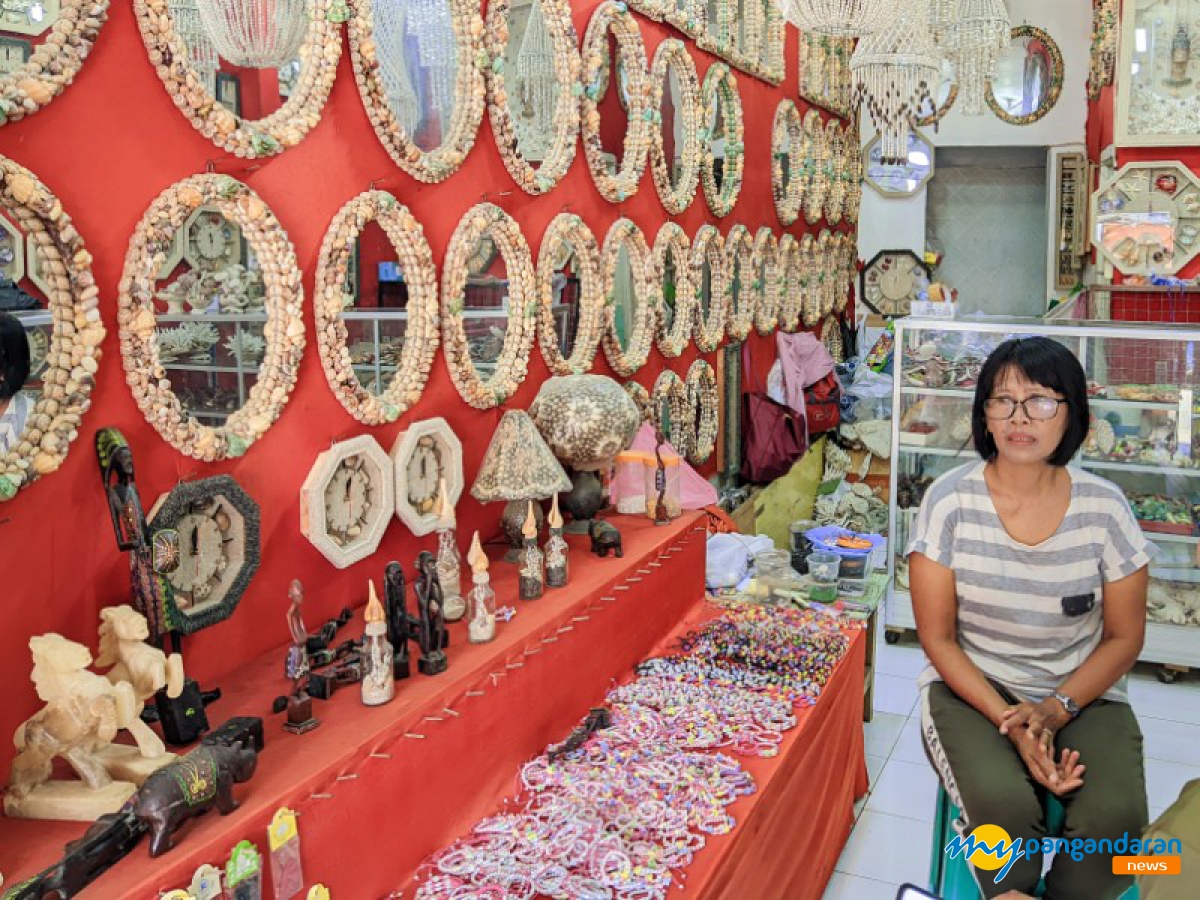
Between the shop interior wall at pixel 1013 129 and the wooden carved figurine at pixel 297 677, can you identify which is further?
the shop interior wall at pixel 1013 129

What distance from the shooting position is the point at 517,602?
2670mm

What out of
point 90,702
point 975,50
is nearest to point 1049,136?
point 975,50

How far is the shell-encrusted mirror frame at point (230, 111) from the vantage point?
192cm

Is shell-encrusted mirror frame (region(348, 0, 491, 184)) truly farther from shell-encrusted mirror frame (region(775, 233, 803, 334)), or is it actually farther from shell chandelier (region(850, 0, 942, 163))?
shell-encrusted mirror frame (region(775, 233, 803, 334))

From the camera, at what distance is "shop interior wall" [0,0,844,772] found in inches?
70.2

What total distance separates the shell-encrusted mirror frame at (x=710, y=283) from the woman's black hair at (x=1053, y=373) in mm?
2372

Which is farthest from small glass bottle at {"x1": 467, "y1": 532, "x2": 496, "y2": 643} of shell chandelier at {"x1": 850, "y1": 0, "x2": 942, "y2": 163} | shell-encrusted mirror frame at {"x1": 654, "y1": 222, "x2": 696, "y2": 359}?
shell chandelier at {"x1": 850, "y1": 0, "x2": 942, "y2": 163}

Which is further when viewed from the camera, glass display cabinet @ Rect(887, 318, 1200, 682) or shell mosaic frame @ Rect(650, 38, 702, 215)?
glass display cabinet @ Rect(887, 318, 1200, 682)

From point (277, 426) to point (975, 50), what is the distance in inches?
198

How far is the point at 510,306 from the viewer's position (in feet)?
10.7

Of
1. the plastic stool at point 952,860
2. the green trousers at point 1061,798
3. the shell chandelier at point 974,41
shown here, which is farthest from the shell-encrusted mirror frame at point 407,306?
the shell chandelier at point 974,41

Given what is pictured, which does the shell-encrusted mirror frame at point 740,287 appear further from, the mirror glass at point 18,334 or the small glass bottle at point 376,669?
the mirror glass at point 18,334

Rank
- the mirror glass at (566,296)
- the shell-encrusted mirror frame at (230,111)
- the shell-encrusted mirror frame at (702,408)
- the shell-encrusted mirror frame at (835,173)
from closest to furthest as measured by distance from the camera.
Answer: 1. the shell-encrusted mirror frame at (230,111)
2. the mirror glass at (566,296)
3. the shell-encrusted mirror frame at (702,408)
4. the shell-encrusted mirror frame at (835,173)

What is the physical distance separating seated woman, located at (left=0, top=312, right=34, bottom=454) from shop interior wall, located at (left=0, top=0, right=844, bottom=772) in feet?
0.34
